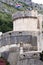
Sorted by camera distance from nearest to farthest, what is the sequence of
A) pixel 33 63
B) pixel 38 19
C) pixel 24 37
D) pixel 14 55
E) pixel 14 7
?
pixel 33 63 < pixel 14 55 < pixel 24 37 < pixel 38 19 < pixel 14 7

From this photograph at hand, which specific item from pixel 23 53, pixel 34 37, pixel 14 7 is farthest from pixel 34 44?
pixel 14 7

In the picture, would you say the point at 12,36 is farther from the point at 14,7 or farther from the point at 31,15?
the point at 14,7

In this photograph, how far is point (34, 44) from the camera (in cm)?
4941

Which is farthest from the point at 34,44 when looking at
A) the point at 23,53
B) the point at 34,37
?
the point at 23,53

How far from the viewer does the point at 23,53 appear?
4478 centimetres

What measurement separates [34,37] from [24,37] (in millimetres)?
1474

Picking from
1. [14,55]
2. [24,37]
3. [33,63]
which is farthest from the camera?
[24,37]

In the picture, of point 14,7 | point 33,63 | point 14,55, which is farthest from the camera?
point 14,7

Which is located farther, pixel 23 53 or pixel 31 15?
pixel 31 15

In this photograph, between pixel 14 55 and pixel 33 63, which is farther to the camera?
pixel 14 55

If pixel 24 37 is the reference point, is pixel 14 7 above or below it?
above

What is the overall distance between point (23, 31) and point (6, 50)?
3598mm

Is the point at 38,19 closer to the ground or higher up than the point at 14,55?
higher up

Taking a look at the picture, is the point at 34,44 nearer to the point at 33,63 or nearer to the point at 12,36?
the point at 12,36
